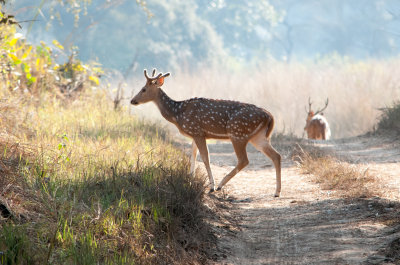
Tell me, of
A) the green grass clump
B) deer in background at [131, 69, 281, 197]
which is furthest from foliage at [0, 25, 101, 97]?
the green grass clump

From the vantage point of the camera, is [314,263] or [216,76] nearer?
[314,263]

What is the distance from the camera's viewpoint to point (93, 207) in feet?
17.1

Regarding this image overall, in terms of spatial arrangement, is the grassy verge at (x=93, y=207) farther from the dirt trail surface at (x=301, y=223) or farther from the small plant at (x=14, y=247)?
the dirt trail surface at (x=301, y=223)

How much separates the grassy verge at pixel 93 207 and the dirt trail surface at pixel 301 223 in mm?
537

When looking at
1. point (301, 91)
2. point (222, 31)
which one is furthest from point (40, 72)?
point (222, 31)

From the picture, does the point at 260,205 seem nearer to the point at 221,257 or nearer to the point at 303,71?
the point at 221,257

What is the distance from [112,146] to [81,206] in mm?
3170

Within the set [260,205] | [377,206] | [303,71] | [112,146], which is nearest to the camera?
[377,206]

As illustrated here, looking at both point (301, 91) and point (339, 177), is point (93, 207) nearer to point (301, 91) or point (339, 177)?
point (339, 177)

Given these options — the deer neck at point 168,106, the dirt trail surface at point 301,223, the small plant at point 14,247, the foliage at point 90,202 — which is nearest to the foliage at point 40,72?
the foliage at point 90,202

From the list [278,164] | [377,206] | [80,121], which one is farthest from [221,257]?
[80,121]

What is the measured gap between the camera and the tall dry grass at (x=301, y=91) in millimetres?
24219

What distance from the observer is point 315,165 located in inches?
386

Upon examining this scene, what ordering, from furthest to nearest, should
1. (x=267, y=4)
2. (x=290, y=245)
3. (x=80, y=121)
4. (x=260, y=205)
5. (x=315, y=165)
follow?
(x=267, y=4) → (x=80, y=121) → (x=315, y=165) → (x=260, y=205) → (x=290, y=245)
